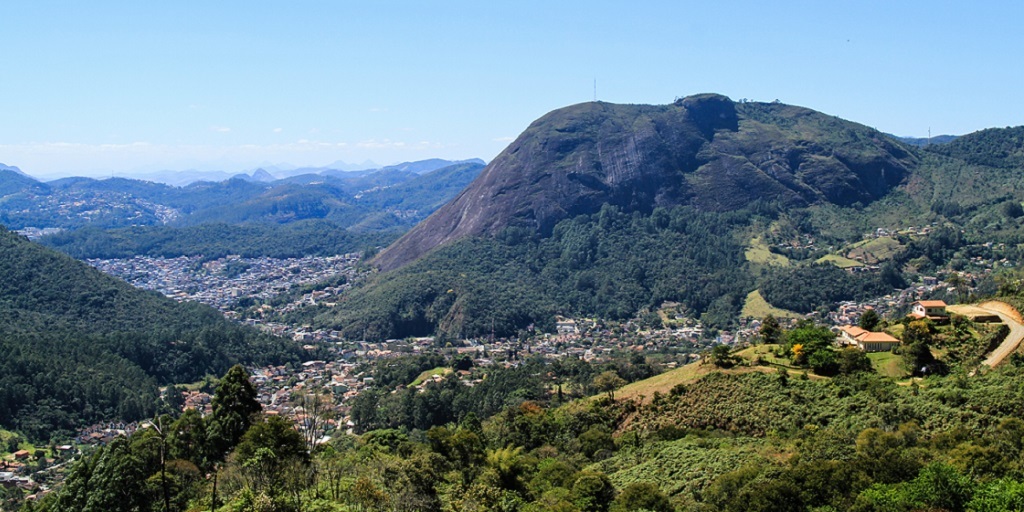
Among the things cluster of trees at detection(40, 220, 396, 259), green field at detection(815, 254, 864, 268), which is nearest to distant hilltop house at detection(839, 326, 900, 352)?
green field at detection(815, 254, 864, 268)

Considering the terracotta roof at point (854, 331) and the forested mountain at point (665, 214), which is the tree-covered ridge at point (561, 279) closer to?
the forested mountain at point (665, 214)

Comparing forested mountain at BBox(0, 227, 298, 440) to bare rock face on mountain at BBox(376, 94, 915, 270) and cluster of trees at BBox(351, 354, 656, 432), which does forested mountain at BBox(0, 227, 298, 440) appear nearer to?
cluster of trees at BBox(351, 354, 656, 432)

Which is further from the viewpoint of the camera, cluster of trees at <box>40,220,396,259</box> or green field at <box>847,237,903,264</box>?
cluster of trees at <box>40,220,396,259</box>

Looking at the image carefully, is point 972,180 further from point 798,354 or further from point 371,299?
point 798,354

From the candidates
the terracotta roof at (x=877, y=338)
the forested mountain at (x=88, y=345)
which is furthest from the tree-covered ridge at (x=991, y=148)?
the forested mountain at (x=88, y=345)

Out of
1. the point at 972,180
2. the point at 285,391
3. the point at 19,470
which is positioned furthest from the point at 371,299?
the point at 972,180
